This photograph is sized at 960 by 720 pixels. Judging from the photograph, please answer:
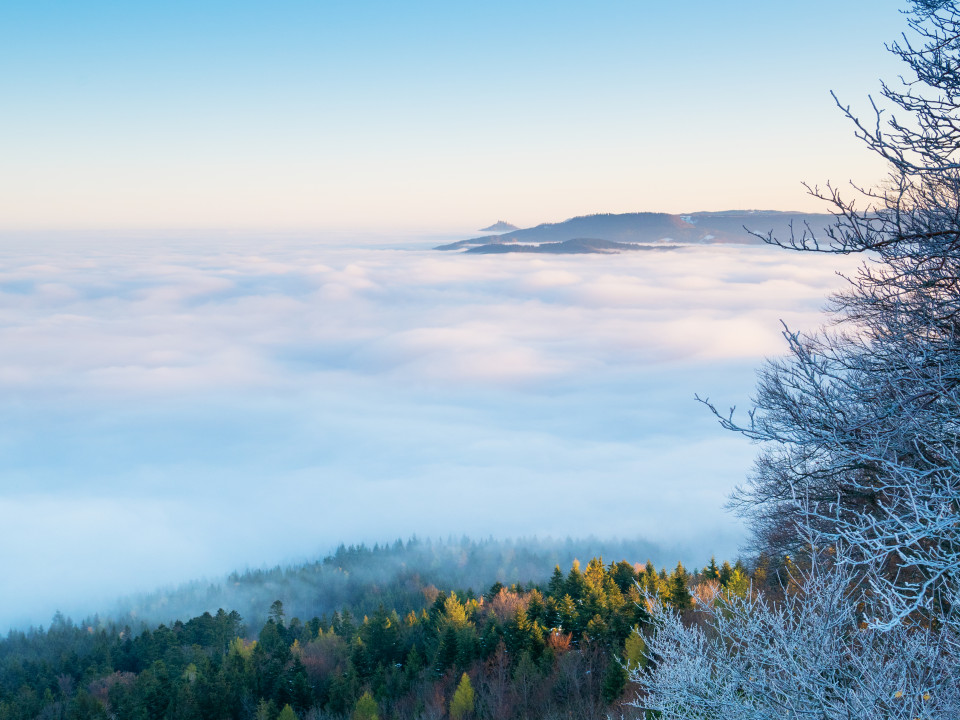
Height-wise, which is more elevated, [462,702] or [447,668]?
[462,702]

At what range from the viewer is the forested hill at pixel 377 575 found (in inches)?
4031

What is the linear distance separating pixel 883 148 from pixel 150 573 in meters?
216

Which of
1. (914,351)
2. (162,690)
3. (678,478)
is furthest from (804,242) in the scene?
(678,478)

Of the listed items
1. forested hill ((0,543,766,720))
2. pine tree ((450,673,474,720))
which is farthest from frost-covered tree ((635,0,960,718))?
pine tree ((450,673,474,720))

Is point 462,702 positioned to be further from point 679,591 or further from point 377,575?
point 377,575

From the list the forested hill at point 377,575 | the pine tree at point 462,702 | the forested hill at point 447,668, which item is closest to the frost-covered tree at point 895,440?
the forested hill at point 447,668

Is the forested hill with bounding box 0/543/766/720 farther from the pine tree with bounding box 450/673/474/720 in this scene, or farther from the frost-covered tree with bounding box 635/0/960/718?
the frost-covered tree with bounding box 635/0/960/718

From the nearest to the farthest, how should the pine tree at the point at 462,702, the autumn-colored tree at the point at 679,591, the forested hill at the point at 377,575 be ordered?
1. the pine tree at the point at 462,702
2. the autumn-colored tree at the point at 679,591
3. the forested hill at the point at 377,575

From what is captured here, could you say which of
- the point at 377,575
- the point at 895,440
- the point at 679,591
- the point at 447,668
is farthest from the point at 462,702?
the point at 377,575

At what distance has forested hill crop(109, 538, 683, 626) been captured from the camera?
336ft

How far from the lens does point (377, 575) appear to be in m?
112

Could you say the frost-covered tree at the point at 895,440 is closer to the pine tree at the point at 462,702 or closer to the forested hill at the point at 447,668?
the forested hill at the point at 447,668

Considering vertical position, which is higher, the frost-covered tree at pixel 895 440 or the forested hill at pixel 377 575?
the frost-covered tree at pixel 895 440

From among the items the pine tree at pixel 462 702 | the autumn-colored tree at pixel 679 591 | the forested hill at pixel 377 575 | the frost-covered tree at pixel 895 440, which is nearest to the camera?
A: the frost-covered tree at pixel 895 440
